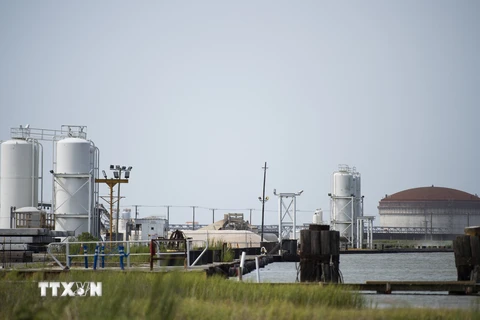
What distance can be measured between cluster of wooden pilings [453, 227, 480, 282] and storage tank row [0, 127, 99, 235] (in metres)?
31.3

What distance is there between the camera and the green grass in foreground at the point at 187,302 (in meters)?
14.3

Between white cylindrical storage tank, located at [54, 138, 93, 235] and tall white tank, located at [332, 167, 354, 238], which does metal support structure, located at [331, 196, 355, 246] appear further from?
white cylindrical storage tank, located at [54, 138, 93, 235]

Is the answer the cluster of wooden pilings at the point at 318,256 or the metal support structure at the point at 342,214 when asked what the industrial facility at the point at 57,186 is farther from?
the metal support structure at the point at 342,214

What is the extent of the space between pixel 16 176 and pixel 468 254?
3712cm

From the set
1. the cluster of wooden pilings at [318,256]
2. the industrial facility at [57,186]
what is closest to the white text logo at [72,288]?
the cluster of wooden pilings at [318,256]

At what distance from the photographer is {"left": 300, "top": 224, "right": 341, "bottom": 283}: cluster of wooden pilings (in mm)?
30250

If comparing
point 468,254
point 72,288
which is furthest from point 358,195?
point 72,288

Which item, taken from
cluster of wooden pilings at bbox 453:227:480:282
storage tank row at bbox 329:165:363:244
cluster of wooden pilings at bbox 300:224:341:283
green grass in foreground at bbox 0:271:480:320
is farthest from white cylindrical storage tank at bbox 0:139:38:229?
storage tank row at bbox 329:165:363:244

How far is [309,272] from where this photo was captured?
3031cm

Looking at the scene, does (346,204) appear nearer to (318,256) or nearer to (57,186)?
(57,186)

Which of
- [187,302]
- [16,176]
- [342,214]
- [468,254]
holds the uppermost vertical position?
[16,176]

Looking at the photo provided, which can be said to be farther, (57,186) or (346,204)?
(346,204)

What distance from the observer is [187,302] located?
1962cm

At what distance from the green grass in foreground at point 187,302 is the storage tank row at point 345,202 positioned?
293 feet
